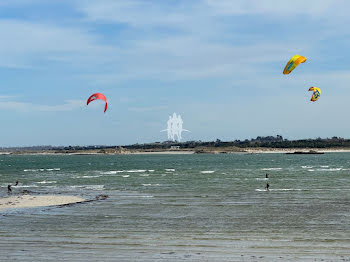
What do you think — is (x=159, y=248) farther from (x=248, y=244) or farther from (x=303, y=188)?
(x=303, y=188)

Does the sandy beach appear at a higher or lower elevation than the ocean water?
higher

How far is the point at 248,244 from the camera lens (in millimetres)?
18422

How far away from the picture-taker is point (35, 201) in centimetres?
3262

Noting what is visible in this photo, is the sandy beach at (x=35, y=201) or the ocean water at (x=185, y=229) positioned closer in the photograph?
the ocean water at (x=185, y=229)

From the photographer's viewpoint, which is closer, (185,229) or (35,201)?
(185,229)

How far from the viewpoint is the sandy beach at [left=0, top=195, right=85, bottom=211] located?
3066 centimetres

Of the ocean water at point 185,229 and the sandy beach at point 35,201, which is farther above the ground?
the sandy beach at point 35,201

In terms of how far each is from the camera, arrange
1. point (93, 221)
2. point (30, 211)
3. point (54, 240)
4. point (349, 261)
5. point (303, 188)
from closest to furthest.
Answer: point (349, 261) → point (54, 240) → point (93, 221) → point (30, 211) → point (303, 188)

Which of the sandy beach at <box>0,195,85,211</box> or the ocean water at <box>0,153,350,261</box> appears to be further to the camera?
the sandy beach at <box>0,195,85,211</box>

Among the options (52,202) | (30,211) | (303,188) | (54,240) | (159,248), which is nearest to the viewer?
(159,248)

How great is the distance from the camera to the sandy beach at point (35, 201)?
101 ft

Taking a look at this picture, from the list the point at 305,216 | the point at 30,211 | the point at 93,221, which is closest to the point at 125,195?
the point at 30,211

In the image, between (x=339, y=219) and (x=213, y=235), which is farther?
(x=339, y=219)

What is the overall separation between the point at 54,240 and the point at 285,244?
8.65 metres
